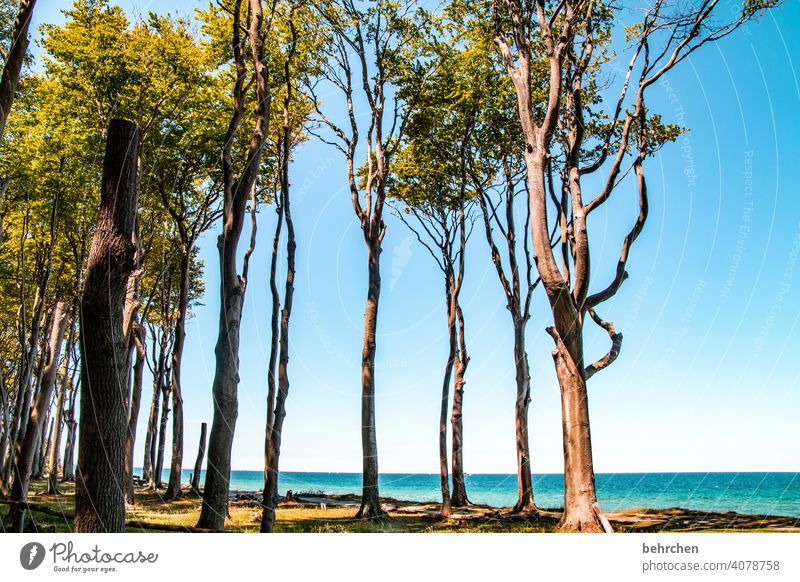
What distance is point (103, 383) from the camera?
5395 mm

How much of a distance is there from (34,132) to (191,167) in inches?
141

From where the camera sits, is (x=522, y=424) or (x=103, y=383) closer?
(x=103, y=383)

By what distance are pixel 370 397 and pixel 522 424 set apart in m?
4.14

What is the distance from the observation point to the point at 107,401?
538cm

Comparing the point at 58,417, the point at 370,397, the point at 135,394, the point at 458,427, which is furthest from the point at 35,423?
the point at 58,417

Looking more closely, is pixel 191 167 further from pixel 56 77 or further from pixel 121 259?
pixel 121 259

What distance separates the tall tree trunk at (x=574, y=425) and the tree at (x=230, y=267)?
493cm

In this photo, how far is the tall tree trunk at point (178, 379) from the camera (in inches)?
613

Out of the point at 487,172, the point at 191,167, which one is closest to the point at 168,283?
the point at 191,167

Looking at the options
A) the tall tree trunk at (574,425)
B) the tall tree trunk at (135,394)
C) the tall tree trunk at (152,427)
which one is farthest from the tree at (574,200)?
the tall tree trunk at (152,427)

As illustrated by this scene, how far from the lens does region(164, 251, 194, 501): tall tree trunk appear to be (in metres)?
15.6

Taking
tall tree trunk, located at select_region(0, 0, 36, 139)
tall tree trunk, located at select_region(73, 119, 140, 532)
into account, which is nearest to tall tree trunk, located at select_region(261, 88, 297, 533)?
tall tree trunk, located at select_region(73, 119, 140, 532)

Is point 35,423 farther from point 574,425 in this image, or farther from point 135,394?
point 574,425

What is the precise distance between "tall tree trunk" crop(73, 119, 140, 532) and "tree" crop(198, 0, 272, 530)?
2963 mm
